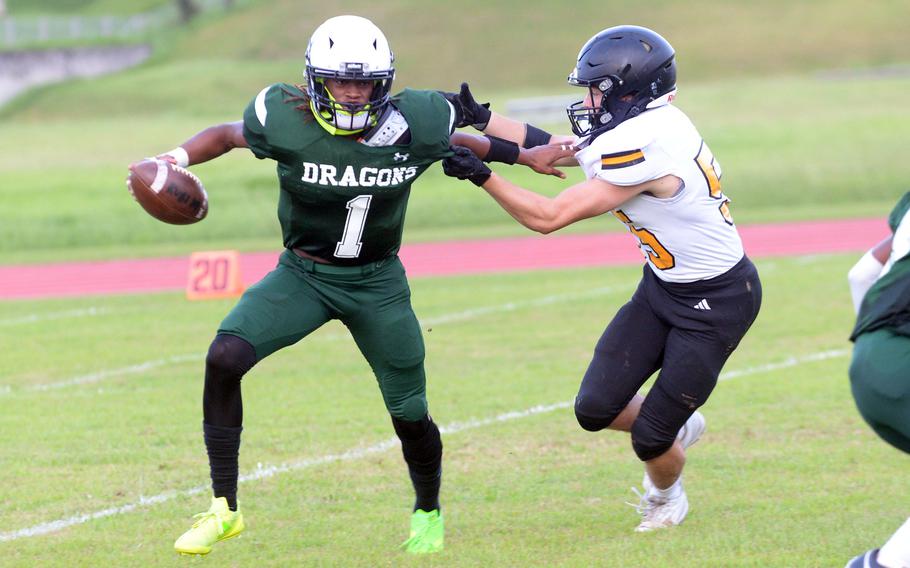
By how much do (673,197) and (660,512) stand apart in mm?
1397

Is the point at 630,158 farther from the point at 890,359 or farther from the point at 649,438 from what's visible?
the point at 890,359

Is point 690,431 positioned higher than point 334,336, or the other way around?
point 690,431

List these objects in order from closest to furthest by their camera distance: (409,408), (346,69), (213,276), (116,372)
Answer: (346,69) → (409,408) → (116,372) → (213,276)

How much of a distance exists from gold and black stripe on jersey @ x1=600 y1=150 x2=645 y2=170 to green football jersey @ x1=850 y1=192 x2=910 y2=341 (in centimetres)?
128

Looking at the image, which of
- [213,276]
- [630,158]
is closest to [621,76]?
[630,158]

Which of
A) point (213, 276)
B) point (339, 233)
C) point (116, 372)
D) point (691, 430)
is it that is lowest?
point (213, 276)

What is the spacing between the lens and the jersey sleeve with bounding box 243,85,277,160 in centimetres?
494

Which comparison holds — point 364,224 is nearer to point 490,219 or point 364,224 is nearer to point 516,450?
point 516,450

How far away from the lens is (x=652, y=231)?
5.12 m

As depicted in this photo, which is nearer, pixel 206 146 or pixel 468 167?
pixel 468 167

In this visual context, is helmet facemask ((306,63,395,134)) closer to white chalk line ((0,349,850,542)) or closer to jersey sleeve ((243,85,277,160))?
jersey sleeve ((243,85,277,160))

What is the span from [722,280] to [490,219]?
47.4 feet

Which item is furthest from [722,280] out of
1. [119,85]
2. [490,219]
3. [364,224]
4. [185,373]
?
[119,85]

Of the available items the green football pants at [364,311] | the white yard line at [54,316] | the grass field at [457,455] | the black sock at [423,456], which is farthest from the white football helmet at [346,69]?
the white yard line at [54,316]
